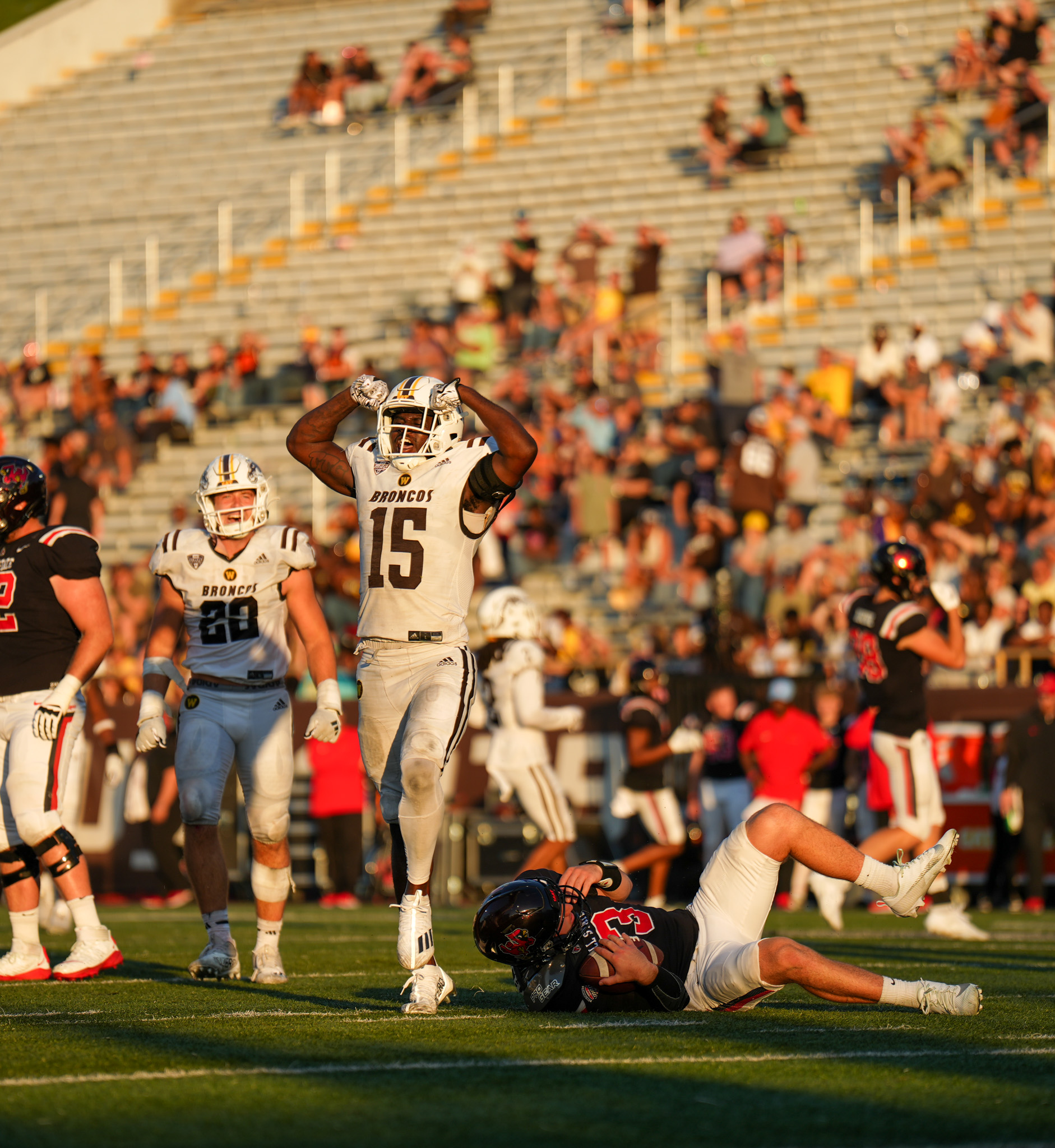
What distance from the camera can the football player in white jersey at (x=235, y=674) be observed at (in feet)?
26.9

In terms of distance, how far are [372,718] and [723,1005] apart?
68.8 inches

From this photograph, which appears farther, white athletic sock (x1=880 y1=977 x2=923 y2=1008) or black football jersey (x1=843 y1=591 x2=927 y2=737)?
black football jersey (x1=843 y1=591 x2=927 y2=737)

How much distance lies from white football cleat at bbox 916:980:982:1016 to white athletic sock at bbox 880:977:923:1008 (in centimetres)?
2

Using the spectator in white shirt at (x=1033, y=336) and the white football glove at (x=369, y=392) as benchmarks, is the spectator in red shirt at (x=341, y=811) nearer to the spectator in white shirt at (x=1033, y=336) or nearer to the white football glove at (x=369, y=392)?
A: the spectator in white shirt at (x=1033, y=336)

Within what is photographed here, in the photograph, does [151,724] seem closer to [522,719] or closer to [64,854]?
[64,854]

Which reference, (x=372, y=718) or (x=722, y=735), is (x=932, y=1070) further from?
(x=722, y=735)

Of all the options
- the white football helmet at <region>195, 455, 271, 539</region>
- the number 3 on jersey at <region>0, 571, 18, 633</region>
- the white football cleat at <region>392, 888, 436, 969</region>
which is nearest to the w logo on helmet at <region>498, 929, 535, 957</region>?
the white football cleat at <region>392, 888, 436, 969</region>

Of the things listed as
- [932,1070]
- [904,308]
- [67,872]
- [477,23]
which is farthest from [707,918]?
[477,23]

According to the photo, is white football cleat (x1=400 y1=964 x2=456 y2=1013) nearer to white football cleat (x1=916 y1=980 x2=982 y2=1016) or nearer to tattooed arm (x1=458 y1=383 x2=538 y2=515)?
white football cleat (x1=916 y1=980 x2=982 y2=1016)

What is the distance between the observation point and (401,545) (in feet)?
23.8

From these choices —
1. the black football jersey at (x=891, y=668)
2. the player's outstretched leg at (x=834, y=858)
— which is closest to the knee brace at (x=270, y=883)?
the player's outstretched leg at (x=834, y=858)

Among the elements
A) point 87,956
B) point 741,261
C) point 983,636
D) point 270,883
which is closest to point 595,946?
point 270,883

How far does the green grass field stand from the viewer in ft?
14.9

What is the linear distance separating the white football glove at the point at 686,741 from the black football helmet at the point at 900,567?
168 inches
